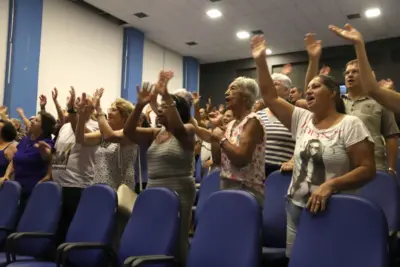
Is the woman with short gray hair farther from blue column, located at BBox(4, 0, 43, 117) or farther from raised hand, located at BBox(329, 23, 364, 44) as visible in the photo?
blue column, located at BBox(4, 0, 43, 117)

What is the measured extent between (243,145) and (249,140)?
38 millimetres

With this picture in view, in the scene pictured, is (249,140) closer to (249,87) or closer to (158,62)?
(249,87)

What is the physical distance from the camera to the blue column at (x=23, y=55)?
5.58 metres

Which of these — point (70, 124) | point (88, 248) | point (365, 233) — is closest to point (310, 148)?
point (365, 233)

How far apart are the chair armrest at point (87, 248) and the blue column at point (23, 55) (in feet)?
13.2

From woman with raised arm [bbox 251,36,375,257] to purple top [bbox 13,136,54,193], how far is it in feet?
6.99

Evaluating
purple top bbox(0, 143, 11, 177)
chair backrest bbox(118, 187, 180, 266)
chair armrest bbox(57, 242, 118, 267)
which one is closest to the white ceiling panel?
purple top bbox(0, 143, 11, 177)

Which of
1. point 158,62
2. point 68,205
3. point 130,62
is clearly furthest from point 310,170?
point 158,62

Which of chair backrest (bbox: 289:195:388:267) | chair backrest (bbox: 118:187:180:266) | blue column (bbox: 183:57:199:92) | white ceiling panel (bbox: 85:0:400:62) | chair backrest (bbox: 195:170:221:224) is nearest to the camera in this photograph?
chair backrest (bbox: 289:195:388:267)

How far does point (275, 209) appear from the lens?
222cm

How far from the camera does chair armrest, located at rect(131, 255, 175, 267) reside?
67.5 inches

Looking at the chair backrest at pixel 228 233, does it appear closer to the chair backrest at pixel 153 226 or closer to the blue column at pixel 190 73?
the chair backrest at pixel 153 226

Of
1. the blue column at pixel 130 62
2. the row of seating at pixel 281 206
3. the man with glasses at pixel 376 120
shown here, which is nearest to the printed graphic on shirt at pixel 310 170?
the row of seating at pixel 281 206

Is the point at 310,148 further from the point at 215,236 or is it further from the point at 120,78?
the point at 120,78
